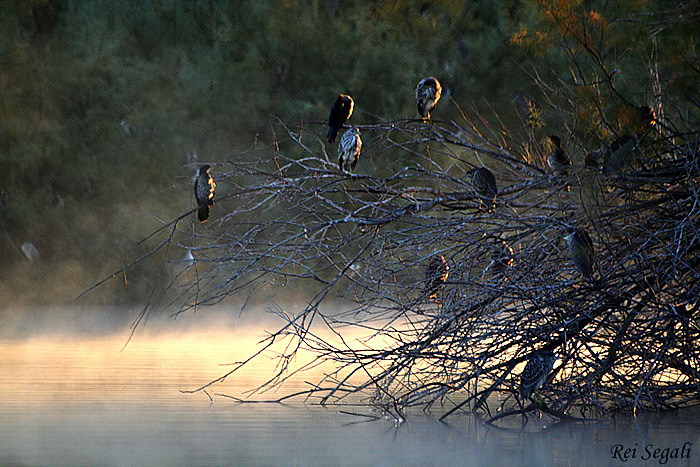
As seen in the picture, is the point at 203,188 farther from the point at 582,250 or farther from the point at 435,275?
the point at 582,250

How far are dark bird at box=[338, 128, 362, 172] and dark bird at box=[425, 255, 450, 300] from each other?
1.53ft

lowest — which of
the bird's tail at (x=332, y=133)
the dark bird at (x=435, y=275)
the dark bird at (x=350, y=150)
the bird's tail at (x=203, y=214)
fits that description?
the dark bird at (x=435, y=275)

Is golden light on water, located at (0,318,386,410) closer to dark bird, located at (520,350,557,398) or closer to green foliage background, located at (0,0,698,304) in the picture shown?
dark bird, located at (520,350,557,398)

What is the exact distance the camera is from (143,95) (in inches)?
512

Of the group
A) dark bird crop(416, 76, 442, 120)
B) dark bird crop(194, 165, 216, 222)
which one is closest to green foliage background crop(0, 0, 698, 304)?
dark bird crop(416, 76, 442, 120)

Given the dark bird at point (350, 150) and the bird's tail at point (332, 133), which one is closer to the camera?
the dark bird at point (350, 150)

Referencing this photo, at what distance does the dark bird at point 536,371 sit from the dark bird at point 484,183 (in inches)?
20.5

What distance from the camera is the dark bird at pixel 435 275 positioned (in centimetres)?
337

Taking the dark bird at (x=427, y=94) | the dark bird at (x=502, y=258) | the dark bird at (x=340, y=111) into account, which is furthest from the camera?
the dark bird at (x=427, y=94)

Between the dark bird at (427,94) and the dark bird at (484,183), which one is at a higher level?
the dark bird at (427,94)


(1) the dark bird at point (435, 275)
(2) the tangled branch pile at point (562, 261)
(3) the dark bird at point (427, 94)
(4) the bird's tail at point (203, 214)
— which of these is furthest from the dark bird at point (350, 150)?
(3) the dark bird at point (427, 94)

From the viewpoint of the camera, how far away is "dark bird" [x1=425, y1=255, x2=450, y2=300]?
3367mm

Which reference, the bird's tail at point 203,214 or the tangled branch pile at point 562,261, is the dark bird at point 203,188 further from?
the tangled branch pile at point 562,261

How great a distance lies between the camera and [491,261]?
3521mm
